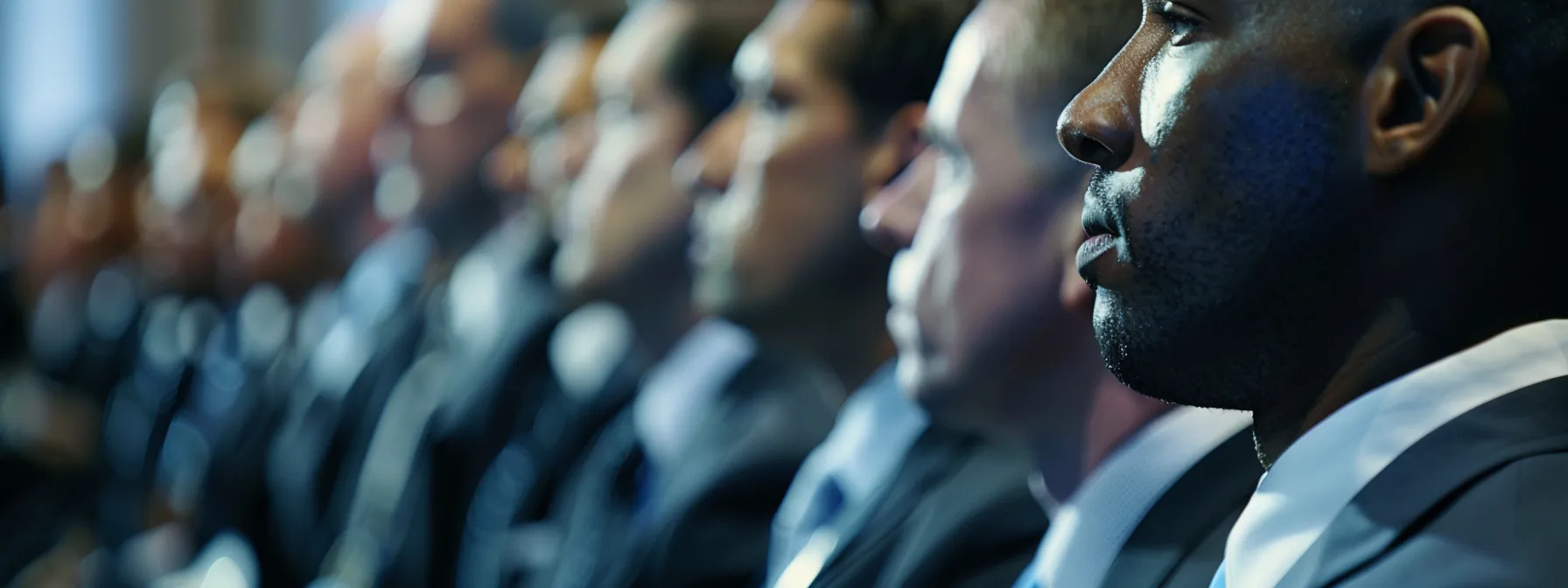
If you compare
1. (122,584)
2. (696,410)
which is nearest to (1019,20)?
(696,410)

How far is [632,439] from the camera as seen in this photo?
6.24ft

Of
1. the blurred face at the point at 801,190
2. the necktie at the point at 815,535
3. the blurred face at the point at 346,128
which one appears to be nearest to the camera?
the necktie at the point at 815,535

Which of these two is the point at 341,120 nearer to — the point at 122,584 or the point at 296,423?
the point at 296,423

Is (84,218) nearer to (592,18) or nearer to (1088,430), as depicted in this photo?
(592,18)

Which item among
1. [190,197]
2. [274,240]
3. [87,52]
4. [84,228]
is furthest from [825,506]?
[87,52]

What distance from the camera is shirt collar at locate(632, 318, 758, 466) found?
175 centimetres

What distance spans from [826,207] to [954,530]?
1.40ft

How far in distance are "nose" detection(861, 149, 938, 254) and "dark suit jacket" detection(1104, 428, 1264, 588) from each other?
1.25ft

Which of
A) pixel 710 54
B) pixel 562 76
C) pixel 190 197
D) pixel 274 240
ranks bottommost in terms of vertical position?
pixel 710 54

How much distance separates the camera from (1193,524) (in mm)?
920

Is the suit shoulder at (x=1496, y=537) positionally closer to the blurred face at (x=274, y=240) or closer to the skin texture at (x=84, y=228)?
the blurred face at (x=274, y=240)

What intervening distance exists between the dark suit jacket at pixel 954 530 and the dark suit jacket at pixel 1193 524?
0.21m

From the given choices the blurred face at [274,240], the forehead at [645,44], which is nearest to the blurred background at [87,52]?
the blurred face at [274,240]

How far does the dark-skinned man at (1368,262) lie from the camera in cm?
66
